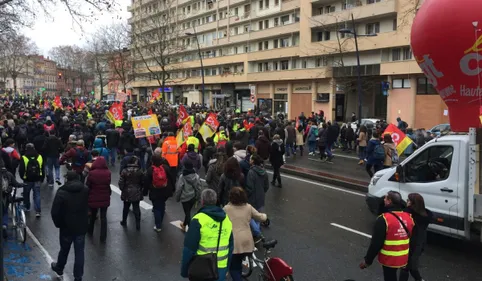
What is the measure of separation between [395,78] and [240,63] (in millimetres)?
24904

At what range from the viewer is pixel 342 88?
39438 mm

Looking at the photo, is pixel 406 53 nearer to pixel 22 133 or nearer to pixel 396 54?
pixel 396 54

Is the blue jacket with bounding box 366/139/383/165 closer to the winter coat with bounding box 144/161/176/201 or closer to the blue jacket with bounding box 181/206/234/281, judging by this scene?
the winter coat with bounding box 144/161/176/201

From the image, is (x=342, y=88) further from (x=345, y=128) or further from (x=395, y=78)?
(x=345, y=128)

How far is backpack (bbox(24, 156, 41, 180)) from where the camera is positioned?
862cm

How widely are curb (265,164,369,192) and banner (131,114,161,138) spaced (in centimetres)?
476

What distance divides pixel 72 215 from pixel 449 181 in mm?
5771

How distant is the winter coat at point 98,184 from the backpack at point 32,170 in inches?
81.6

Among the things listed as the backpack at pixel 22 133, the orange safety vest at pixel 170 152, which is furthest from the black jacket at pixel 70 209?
the backpack at pixel 22 133

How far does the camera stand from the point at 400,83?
35.0m

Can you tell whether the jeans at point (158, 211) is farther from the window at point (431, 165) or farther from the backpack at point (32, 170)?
the window at point (431, 165)

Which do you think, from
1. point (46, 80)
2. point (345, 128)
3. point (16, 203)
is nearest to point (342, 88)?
point (345, 128)

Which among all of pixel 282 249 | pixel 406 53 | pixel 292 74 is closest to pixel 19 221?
pixel 282 249

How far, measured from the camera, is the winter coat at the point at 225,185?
7.04 m
